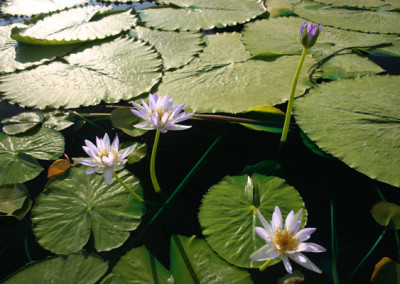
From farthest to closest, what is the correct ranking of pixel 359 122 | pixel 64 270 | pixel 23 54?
pixel 23 54 < pixel 359 122 < pixel 64 270

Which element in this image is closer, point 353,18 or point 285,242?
point 285,242

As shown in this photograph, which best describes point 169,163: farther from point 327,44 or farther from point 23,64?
point 327,44

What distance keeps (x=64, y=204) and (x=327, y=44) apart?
2087 mm

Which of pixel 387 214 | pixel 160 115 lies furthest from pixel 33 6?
pixel 387 214

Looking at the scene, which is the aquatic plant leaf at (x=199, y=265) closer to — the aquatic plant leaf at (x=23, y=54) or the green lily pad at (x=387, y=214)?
the green lily pad at (x=387, y=214)

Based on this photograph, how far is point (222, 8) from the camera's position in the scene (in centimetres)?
269

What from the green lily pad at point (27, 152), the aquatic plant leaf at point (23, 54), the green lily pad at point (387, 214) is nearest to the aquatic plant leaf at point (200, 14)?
the aquatic plant leaf at point (23, 54)

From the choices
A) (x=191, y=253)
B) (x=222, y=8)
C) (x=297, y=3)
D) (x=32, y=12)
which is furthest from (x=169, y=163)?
(x=32, y=12)

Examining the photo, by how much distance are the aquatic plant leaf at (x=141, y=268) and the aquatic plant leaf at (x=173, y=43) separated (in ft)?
4.39

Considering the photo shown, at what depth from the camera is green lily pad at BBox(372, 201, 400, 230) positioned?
1.18 m

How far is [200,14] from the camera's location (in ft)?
8.54

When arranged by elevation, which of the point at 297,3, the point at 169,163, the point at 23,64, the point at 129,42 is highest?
the point at 297,3

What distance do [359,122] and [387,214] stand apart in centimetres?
48

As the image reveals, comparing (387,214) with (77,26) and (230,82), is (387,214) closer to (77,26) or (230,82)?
(230,82)
